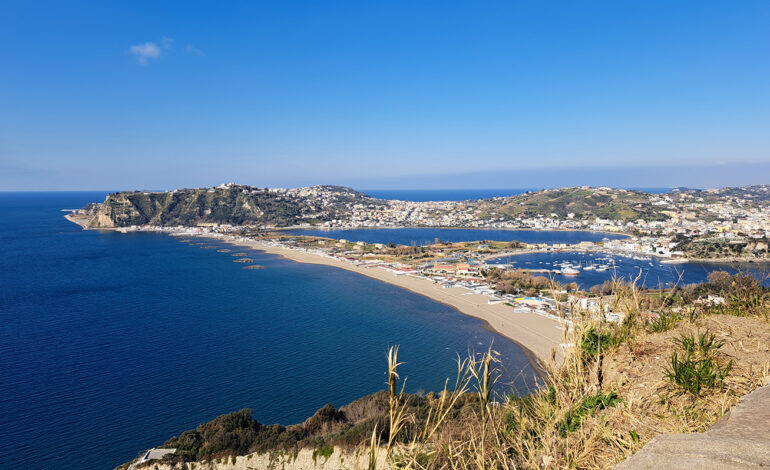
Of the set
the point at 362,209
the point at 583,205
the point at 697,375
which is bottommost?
the point at 583,205

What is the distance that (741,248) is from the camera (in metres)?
41.8

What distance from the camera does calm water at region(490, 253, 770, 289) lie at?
31.8 m

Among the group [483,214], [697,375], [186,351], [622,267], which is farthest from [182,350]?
[483,214]

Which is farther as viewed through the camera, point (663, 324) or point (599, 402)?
point (663, 324)

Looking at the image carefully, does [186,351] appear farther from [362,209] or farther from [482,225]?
[362,209]

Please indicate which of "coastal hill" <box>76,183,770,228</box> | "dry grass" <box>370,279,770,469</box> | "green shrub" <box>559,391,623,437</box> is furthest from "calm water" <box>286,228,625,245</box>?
"green shrub" <box>559,391,623,437</box>

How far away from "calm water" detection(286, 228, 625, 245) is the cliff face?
14.5 meters

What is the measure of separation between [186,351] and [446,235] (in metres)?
52.9

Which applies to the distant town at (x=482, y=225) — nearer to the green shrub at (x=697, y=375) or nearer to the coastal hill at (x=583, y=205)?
the coastal hill at (x=583, y=205)

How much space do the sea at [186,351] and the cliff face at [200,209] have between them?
41.7 metres

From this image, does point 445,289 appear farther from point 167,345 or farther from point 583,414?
point 583,414

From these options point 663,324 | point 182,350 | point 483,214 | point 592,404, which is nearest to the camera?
point 592,404

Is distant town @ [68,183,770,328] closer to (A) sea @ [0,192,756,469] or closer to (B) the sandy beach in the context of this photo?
(B) the sandy beach

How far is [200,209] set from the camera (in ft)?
261
